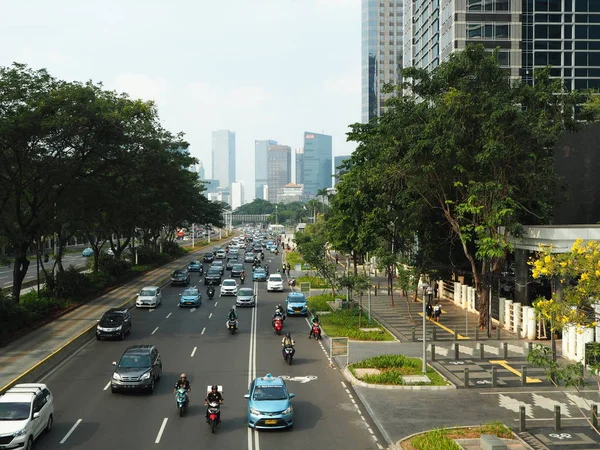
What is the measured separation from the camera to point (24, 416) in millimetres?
17109

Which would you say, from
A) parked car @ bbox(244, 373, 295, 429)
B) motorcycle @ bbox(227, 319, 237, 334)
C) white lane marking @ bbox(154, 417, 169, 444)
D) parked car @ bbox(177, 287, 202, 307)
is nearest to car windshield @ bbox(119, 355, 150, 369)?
white lane marking @ bbox(154, 417, 169, 444)

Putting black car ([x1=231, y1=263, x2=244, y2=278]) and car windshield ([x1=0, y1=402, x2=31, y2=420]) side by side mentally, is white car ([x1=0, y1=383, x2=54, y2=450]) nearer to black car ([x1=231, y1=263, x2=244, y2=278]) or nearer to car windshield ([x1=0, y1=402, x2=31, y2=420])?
car windshield ([x1=0, y1=402, x2=31, y2=420])

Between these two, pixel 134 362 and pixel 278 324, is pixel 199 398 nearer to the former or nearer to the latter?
pixel 134 362

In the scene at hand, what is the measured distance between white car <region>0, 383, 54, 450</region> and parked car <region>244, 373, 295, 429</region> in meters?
6.09

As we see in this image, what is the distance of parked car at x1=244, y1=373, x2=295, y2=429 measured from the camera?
18844 millimetres

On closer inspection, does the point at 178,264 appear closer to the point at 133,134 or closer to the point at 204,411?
the point at 133,134

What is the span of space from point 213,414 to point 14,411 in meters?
5.56

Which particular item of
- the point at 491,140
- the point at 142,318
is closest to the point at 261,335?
the point at 142,318

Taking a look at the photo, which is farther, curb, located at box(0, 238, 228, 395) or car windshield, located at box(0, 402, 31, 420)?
curb, located at box(0, 238, 228, 395)

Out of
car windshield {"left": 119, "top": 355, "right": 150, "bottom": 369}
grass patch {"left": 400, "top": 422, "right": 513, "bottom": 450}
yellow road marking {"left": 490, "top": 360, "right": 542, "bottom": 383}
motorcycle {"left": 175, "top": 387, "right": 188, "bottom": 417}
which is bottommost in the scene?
yellow road marking {"left": 490, "top": 360, "right": 542, "bottom": 383}

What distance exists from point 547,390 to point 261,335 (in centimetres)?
1682

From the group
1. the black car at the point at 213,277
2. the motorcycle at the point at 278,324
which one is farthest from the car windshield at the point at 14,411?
the black car at the point at 213,277

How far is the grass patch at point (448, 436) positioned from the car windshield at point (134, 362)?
1072cm

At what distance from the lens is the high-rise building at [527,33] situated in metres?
80.9
